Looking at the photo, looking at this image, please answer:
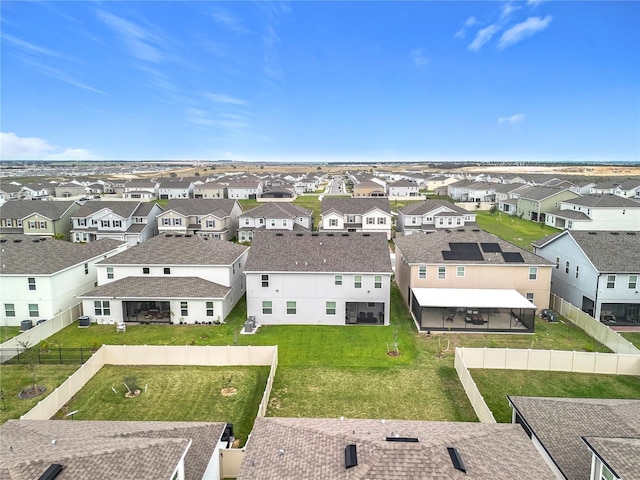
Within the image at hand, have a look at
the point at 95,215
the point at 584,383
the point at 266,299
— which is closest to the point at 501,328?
the point at 584,383

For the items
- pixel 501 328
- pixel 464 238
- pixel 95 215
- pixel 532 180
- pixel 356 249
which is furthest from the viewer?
pixel 532 180

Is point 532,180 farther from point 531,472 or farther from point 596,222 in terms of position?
point 531,472

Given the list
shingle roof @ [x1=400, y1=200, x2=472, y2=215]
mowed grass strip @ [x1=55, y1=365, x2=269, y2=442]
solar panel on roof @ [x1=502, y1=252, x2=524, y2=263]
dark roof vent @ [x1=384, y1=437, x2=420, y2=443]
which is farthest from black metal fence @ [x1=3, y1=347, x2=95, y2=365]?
shingle roof @ [x1=400, y1=200, x2=472, y2=215]

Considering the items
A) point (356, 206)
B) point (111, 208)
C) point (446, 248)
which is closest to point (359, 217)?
point (356, 206)

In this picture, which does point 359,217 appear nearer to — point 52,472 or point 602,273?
point 602,273

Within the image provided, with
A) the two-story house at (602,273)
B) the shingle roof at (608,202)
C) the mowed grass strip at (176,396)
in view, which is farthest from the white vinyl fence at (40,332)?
the shingle roof at (608,202)

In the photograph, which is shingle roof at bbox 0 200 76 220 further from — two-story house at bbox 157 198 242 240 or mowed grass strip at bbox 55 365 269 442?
mowed grass strip at bbox 55 365 269 442
